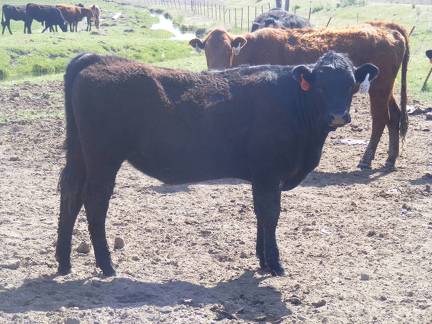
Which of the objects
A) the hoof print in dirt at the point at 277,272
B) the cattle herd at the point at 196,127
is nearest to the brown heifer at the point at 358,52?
the cattle herd at the point at 196,127

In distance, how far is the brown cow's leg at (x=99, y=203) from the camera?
23.4 ft

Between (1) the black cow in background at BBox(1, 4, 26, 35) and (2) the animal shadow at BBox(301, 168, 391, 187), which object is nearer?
(2) the animal shadow at BBox(301, 168, 391, 187)

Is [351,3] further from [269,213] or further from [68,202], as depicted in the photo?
[68,202]

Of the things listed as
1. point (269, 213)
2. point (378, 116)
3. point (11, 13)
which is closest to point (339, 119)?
point (269, 213)

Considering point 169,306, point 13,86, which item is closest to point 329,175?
point 169,306

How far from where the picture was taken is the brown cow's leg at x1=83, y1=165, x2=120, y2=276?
712 centimetres

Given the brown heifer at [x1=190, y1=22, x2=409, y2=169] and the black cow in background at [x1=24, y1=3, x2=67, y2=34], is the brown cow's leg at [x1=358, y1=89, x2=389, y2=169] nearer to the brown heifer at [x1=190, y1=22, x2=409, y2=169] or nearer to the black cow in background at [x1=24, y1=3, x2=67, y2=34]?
the brown heifer at [x1=190, y1=22, x2=409, y2=169]

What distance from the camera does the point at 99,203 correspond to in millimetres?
7168

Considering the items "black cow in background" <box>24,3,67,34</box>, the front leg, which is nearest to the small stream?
"black cow in background" <box>24,3,67,34</box>

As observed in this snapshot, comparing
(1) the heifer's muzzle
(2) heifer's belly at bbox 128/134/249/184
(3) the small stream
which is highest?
(1) the heifer's muzzle

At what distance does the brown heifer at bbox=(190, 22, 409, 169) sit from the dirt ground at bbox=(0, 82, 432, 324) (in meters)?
0.65

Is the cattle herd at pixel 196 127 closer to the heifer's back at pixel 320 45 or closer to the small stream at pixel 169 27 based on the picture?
the heifer's back at pixel 320 45

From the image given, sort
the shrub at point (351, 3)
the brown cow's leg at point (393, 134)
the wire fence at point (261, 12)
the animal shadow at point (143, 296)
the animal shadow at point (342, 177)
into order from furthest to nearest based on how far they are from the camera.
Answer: the shrub at point (351, 3) < the wire fence at point (261, 12) < the brown cow's leg at point (393, 134) < the animal shadow at point (342, 177) < the animal shadow at point (143, 296)

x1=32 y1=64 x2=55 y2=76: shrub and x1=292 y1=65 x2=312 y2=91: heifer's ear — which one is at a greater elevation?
x1=292 y1=65 x2=312 y2=91: heifer's ear
